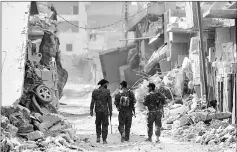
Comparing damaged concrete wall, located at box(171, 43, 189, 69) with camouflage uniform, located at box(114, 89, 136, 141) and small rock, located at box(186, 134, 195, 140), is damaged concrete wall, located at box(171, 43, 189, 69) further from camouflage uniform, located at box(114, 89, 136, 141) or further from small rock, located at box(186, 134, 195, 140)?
camouflage uniform, located at box(114, 89, 136, 141)

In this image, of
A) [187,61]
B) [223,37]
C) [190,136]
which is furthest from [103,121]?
[187,61]

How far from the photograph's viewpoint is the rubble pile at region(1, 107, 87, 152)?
9.11 m

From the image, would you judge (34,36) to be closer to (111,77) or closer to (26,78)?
(26,78)

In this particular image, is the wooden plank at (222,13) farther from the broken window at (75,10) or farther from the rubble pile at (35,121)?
the broken window at (75,10)

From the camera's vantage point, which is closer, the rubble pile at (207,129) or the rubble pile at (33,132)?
the rubble pile at (33,132)

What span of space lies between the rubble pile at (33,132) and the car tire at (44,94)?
1668 millimetres

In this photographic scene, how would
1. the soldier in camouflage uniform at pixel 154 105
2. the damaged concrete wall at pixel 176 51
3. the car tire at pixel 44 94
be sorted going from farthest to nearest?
the damaged concrete wall at pixel 176 51 → the car tire at pixel 44 94 → the soldier in camouflage uniform at pixel 154 105

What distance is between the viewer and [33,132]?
33.5 ft

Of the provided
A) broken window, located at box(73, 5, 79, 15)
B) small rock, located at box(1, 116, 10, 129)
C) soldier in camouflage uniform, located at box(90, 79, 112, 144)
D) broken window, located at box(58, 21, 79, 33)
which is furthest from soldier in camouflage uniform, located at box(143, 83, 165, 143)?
broken window, located at box(73, 5, 79, 15)

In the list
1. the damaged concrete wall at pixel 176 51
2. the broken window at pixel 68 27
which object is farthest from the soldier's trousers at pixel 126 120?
the broken window at pixel 68 27

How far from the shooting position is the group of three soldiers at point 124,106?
37.4 feet

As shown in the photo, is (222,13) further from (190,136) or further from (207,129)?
(190,136)

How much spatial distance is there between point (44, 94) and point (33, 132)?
3.46 meters

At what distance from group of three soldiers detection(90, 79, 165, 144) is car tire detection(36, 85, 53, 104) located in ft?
7.91
